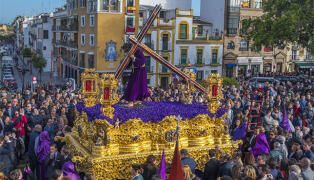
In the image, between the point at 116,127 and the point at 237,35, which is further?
the point at 237,35

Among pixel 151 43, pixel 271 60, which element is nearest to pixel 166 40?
pixel 151 43

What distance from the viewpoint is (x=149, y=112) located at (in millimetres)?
10234

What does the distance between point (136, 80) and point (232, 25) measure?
108 ft

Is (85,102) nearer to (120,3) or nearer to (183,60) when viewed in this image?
(120,3)

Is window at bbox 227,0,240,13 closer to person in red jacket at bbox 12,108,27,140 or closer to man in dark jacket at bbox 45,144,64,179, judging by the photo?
person in red jacket at bbox 12,108,27,140

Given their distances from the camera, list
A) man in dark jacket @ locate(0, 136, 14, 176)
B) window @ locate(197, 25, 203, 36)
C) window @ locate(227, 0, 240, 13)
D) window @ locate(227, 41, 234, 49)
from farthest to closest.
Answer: window @ locate(227, 41, 234, 49)
window @ locate(197, 25, 203, 36)
window @ locate(227, 0, 240, 13)
man in dark jacket @ locate(0, 136, 14, 176)

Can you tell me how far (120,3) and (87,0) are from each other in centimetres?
366

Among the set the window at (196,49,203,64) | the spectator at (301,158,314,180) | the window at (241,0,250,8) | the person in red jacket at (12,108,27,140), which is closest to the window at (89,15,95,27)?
the window at (196,49,203,64)

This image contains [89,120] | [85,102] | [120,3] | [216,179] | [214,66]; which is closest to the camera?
[216,179]

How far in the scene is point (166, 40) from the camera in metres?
37.3

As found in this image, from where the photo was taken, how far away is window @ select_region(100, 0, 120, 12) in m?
33.9

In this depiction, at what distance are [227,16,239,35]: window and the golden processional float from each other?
3150 centimetres

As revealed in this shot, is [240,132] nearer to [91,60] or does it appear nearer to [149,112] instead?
[149,112]

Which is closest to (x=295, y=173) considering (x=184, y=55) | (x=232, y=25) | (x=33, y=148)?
(x=33, y=148)
